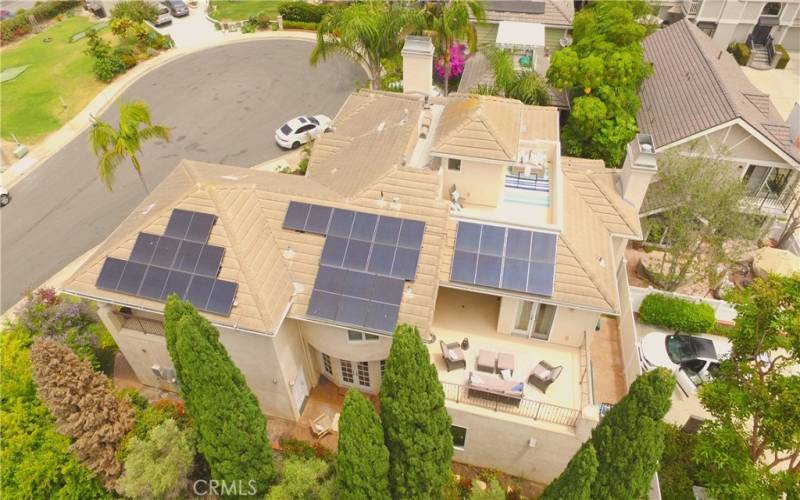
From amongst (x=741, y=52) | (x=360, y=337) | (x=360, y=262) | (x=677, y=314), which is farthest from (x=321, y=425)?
(x=741, y=52)

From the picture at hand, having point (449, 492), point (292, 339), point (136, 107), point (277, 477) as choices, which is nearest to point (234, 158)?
point (136, 107)

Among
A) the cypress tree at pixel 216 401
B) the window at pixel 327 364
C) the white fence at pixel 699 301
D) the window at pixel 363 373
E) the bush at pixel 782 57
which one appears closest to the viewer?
the cypress tree at pixel 216 401

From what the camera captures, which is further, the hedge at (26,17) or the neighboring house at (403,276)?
the hedge at (26,17)

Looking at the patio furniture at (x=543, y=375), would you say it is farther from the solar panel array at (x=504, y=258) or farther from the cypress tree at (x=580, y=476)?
the cypress tree at (x=580, y=476)

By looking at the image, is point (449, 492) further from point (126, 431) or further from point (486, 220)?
point (126, 431)

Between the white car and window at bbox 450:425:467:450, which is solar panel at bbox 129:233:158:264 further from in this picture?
the white car

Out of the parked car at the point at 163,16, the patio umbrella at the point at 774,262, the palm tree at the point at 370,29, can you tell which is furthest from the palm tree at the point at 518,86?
the parked car at the point at 163,16
